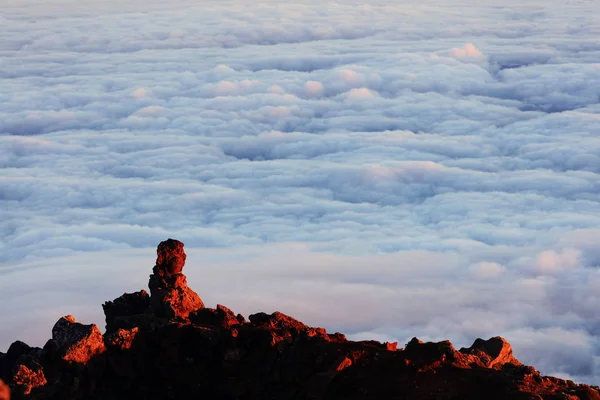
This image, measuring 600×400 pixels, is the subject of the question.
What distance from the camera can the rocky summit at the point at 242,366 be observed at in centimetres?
4369

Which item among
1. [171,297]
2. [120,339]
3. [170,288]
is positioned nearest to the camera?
[120,339]

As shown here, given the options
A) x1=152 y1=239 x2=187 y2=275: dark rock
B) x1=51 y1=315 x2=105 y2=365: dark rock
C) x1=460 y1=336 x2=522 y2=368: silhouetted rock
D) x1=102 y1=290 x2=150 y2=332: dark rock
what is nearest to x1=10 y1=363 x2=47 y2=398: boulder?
x1=51 y1=315 x2=105 y2=365: dark rock

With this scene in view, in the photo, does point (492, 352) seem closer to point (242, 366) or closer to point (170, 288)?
point (242, 366)

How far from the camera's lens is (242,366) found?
46.2 m

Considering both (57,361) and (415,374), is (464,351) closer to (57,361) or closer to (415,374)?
(415,374)

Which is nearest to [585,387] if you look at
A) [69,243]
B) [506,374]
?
[506,374]

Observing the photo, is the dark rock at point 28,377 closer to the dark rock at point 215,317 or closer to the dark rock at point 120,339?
the dark rock at point 120,339

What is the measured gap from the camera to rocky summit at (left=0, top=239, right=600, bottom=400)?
43688mm

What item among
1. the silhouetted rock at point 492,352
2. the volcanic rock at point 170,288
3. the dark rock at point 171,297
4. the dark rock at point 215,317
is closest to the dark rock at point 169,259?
the volcanic rock at point 170,288

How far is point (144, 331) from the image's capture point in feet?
155

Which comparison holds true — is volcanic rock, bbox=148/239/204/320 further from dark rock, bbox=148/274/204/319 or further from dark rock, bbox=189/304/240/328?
dark rock, bbox=189/304/240/328

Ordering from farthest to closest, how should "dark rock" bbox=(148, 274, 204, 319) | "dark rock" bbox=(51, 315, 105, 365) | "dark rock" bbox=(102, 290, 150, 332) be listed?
"dark rock" bbox=(102, 290, 150, 332) < "dark rock" bbox=(148, 274, 204, 319) < "dark rock" bbox=(51, 315, 105, 365)

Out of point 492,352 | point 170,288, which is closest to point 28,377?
point 170,288

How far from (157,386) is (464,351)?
1273 centimetres
